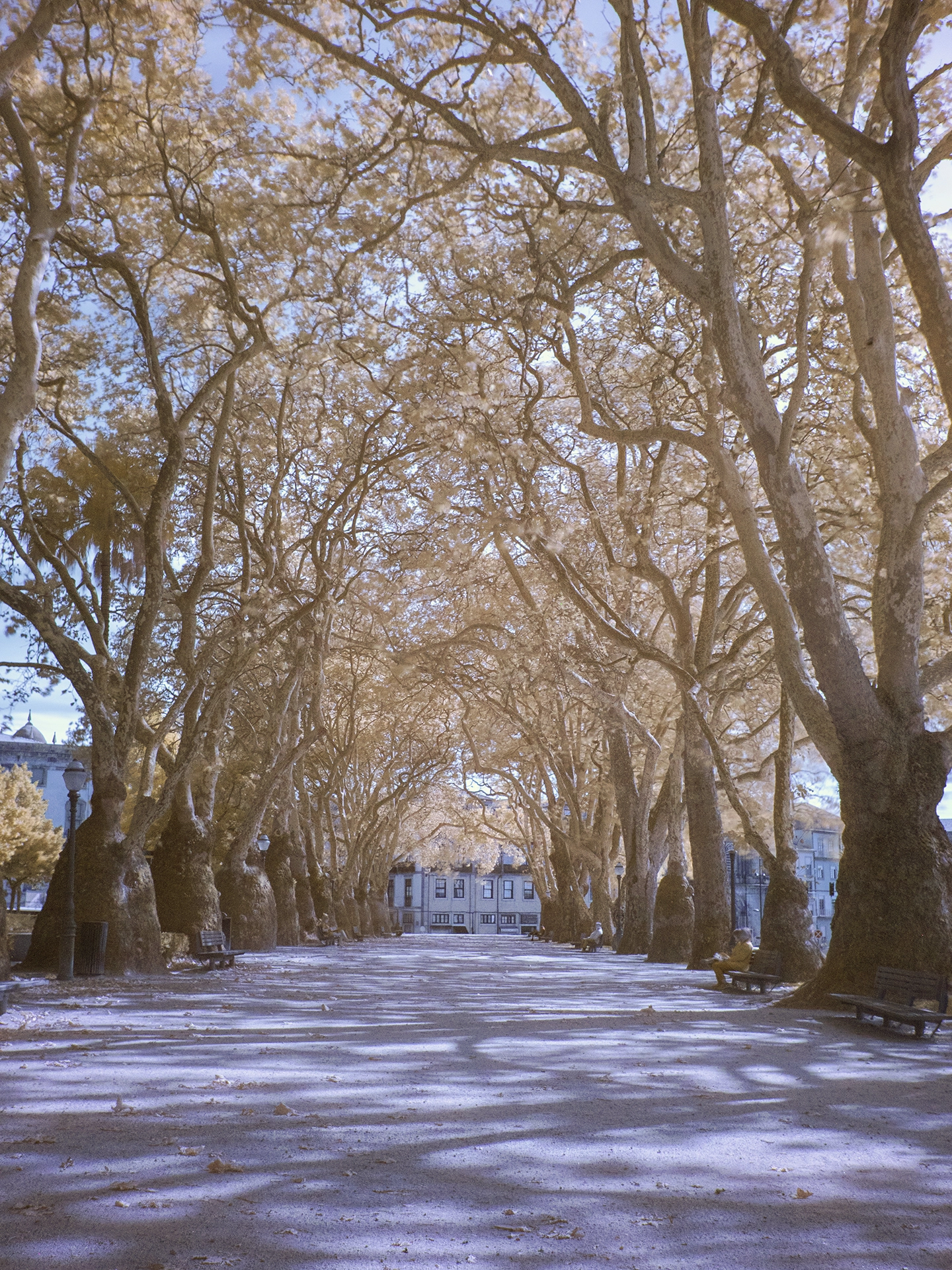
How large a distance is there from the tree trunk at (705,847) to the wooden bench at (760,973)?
Result: 3111 mm

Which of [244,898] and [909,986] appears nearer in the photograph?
[909,986]

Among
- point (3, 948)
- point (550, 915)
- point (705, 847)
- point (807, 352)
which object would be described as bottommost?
point (550, 915)

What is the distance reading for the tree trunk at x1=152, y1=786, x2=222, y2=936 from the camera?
20.0 m

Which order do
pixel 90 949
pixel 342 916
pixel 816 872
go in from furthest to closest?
pixel 816 872 < pixel 342 916 < pixel 90 949

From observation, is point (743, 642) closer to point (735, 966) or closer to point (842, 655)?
point (735, 966)

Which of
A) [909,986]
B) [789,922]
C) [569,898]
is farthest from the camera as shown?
[569,898]

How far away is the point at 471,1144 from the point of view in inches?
198

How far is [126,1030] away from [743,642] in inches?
457

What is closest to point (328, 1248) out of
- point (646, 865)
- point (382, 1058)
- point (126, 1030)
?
point (382, 1058)

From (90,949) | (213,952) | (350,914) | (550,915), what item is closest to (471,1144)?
(90,949)

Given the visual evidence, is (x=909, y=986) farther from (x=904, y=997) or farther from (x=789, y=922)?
(x=789, y=922)

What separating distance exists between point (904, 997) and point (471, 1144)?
6758 millimetres

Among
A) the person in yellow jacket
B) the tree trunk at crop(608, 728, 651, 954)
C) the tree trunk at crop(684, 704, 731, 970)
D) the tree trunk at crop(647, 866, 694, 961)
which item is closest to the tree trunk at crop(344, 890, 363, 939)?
the tree trunk at crop(608, 728, 651, 954)

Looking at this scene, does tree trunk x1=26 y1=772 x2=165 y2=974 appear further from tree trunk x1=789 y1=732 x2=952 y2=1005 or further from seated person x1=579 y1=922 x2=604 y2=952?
seated person x1=579 y1=922 x2=604 y2=952
